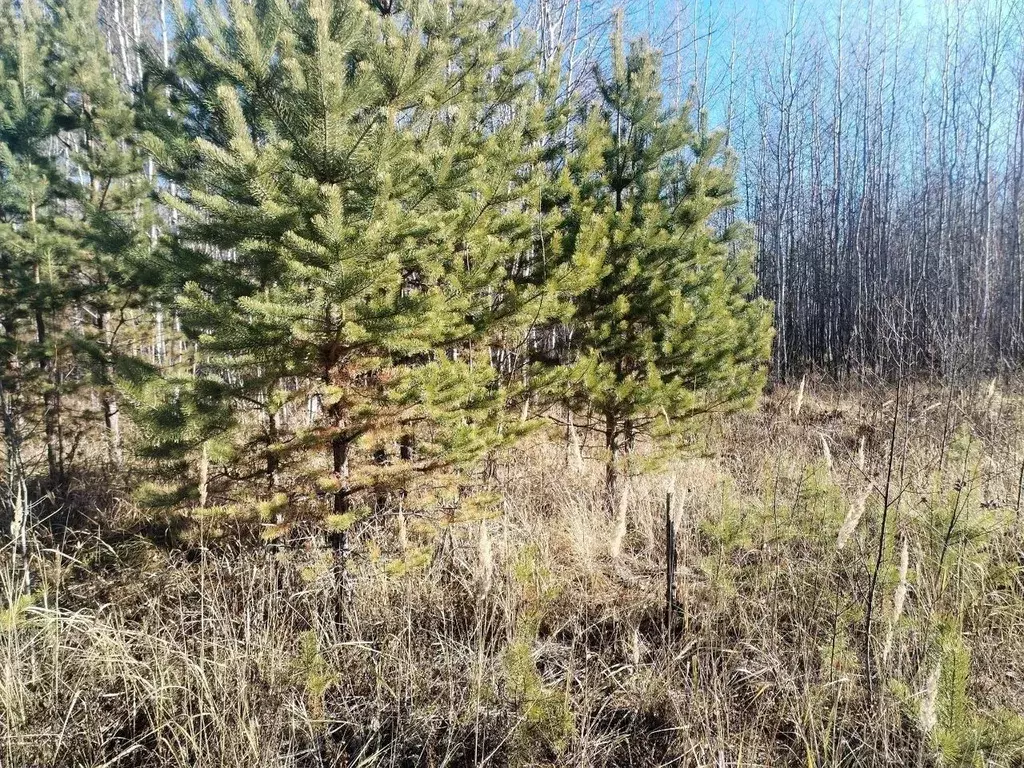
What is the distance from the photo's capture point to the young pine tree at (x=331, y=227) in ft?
8.84

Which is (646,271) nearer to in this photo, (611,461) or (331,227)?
(611,461)

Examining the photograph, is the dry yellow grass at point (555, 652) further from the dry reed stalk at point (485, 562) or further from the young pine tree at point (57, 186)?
the young pine tree at point (57, 186)

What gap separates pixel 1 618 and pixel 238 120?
2230 mm

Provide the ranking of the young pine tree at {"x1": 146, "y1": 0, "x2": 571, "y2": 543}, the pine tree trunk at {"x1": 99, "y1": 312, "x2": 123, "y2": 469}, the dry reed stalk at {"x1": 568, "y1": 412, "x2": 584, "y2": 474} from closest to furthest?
the young pine tree at {"x1": 146, "y1": 0, "x2": 571, "y2": 543}
the dry reed stalk at {"x1": 568, "y1": 412, "x2": 584, "y2": 474}
the pine tree trunk at {"x1": 99, "y1": 312, "x2": 123, "y2": 469}

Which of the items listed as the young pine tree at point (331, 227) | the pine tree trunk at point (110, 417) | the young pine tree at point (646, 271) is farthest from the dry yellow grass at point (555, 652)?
the pine tree trunk at point (110, 417)

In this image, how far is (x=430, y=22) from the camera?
13.0 feet

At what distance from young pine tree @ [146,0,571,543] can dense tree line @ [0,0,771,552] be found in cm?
2

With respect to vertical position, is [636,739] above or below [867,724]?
below

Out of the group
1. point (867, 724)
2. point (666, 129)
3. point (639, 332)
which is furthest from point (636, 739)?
point (666, 129)

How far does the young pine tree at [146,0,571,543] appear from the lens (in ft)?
8.84

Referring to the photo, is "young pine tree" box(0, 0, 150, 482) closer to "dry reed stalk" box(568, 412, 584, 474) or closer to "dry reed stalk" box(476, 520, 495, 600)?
"dry reed stalk" box(568, 412, 584, 474)

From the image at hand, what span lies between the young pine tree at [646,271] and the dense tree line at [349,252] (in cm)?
3

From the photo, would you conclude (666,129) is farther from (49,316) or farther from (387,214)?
(49,316)

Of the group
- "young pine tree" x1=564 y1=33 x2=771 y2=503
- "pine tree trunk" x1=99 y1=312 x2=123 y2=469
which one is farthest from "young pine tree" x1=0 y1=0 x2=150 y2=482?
"young pine tree" x1=564 y1=33 x2=771 y2=503
